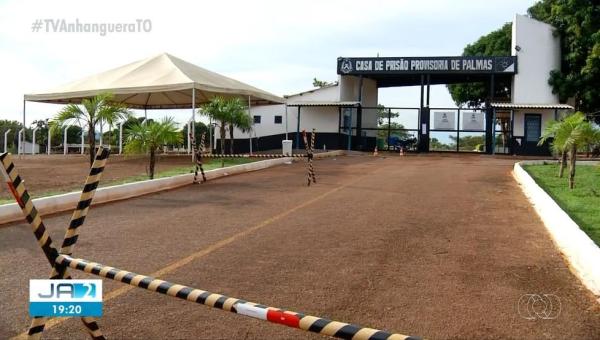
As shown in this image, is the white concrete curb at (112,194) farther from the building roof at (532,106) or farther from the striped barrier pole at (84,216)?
the building roof at (532,106)

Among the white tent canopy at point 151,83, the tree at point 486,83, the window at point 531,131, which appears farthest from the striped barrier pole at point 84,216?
the tree at point 486,83

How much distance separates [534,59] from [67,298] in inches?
1243

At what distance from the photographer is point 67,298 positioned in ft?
12.1

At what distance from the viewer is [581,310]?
4.86 metres

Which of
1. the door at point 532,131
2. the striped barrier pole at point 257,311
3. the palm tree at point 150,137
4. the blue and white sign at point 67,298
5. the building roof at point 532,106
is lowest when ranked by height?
the blue and white sign at point 67,298

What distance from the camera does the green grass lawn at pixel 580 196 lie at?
7.97m

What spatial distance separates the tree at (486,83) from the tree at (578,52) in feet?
14.2

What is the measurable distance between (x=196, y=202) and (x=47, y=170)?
9.14 m

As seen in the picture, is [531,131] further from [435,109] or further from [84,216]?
[84,216]


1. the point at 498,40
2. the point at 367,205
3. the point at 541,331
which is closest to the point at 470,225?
the point at 367,205

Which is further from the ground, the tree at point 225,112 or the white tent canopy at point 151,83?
the white tent canopy at point 151,83

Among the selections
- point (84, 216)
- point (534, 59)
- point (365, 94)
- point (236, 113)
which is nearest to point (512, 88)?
point (534, 59)

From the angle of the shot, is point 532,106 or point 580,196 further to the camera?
point 532,106

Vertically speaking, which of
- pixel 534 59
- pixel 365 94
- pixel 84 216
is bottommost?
pixel 84 216
